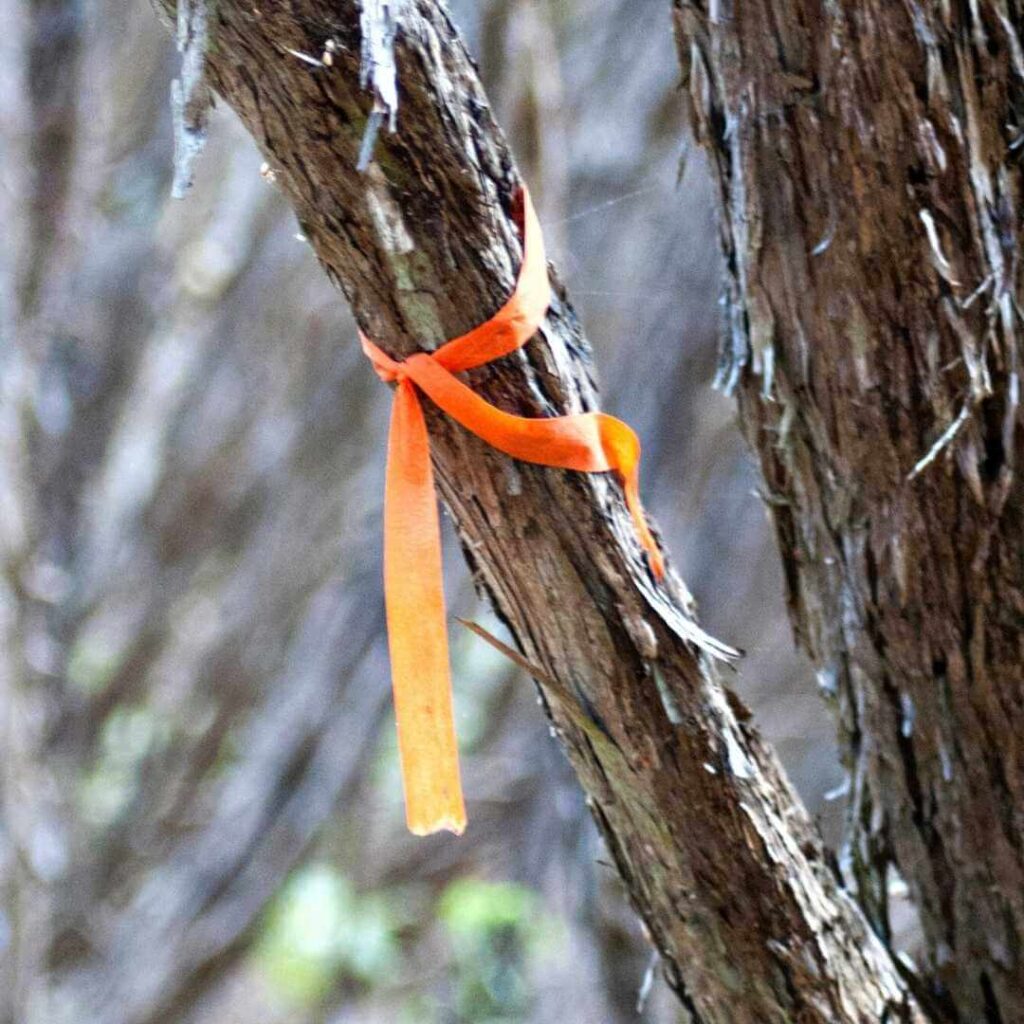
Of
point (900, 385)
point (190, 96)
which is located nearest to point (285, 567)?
point (900, 385)

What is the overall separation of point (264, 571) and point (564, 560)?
295 cm

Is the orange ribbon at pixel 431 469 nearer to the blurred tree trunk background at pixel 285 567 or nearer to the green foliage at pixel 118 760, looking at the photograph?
the blurred tree trunk background at pixel 285 567

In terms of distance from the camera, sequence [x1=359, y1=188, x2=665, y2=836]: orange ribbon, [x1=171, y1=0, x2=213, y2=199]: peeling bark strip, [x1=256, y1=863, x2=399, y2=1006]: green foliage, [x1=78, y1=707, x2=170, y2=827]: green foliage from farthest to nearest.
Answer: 1. [x1=256, y1=863, x2=399, y2=1006]: green foliage
2. [x1=78, y1=707, x2=170, y2=827]: green foliage
3. [x1=359, y1=188, x2=665, y2=836]: orange ribbon
4. [x1=171, y1=0, x2=213, y2=199]: peeling bark strip

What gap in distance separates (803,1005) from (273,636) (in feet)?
9.81

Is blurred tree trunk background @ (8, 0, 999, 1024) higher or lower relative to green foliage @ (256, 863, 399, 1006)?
higher

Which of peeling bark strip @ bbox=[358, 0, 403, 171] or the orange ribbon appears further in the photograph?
the orange ribbon

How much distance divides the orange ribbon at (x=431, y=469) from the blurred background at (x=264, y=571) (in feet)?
2.96

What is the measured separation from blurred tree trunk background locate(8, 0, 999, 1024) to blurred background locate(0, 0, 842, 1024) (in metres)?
0.01

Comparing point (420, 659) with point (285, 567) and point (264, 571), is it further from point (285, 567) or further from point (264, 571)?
point (285, 567)

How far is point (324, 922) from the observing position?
385 centimetres

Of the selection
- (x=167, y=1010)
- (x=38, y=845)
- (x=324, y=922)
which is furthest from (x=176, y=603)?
(x=38, y=845)

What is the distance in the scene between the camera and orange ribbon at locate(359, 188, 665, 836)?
797 mm

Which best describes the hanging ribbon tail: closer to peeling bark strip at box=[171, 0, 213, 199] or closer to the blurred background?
peeling bark strip at box=[171, 0, 213, 199]

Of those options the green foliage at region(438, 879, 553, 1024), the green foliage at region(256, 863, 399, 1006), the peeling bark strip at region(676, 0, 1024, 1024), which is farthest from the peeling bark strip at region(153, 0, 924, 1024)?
the green foliage at region(256, 863, 399, 1006)
